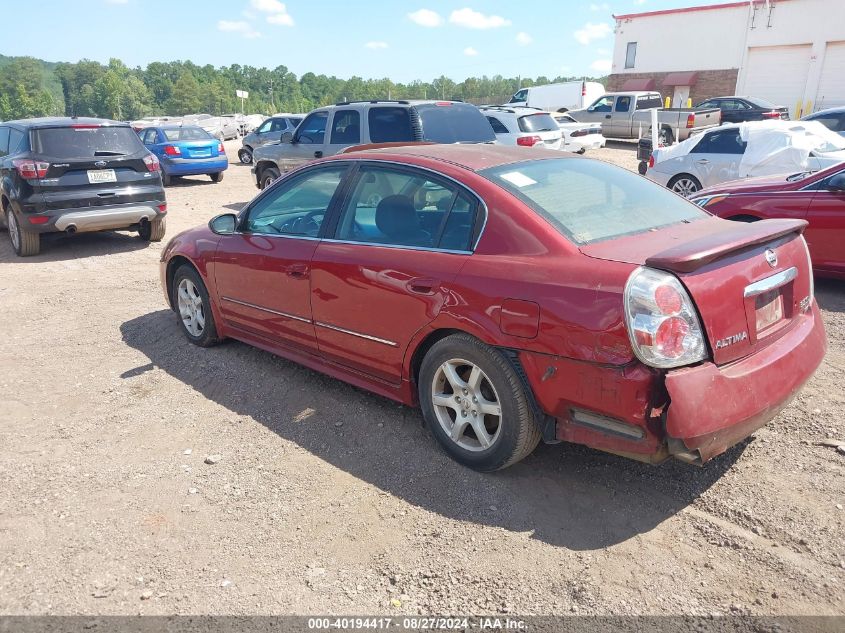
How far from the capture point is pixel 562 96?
109 feet

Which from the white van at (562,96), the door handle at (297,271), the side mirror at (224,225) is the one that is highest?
the white van at (562,96)

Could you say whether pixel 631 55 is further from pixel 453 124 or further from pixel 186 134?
pixel 453 124

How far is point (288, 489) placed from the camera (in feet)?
11.4

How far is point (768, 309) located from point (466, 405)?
1561 mm

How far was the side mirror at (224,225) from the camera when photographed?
4.92 metres

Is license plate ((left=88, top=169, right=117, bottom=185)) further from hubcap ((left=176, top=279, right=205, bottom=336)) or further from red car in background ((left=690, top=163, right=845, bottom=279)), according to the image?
red car in background ((left=690, top=163, right=845, bottom=279))

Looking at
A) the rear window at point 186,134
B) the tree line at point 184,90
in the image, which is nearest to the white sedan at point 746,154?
the rear window at point 186,134

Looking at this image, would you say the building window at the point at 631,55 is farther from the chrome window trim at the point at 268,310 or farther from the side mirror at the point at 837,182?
the chrome window trim at the point at 268,310

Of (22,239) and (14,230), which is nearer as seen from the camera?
(22,239)

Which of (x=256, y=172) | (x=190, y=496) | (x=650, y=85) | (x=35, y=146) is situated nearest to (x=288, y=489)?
(x=190, y=496)

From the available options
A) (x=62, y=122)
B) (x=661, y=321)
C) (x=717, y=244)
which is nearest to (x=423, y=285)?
(x=661, y=321)

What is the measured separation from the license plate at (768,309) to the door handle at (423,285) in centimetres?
156

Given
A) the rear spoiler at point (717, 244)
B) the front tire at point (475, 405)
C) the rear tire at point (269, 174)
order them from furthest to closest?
the rear tire at point (269, 174) < the front tire at point (475, 405) < the rear spoiler at point (717, 244)

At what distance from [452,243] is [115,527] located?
2200mm
